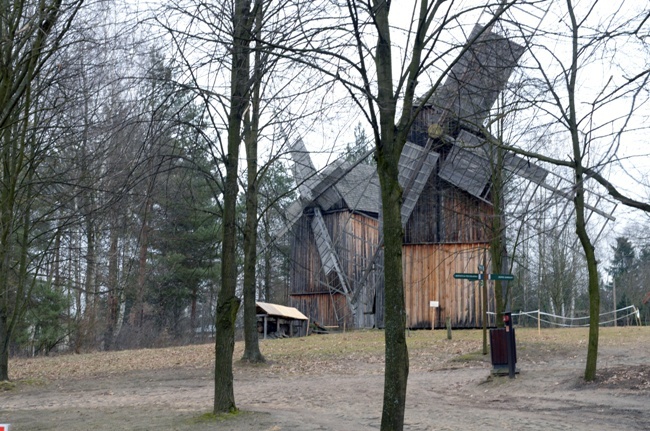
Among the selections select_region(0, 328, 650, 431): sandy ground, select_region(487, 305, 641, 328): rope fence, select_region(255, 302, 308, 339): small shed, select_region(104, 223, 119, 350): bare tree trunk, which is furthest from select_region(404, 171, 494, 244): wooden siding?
select_region(104, 223, 119, 350): bare tree trunk

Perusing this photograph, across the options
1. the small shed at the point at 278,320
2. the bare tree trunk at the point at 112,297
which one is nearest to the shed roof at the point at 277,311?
the small shed at the point at 278,320

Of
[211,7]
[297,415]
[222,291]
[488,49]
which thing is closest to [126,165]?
[222,291]

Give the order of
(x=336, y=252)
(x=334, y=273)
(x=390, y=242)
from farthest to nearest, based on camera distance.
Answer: (x=334, y=273) → (x=336, y=252) → (x=390, y=242)

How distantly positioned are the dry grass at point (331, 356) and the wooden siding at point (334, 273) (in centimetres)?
1128

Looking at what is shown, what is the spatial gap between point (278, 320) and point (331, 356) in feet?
51.6

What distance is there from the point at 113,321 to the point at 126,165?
29.6 m

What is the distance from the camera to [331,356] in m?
23.3

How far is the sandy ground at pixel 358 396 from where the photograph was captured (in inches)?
435

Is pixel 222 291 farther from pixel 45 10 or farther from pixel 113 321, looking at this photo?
pixel 113 321

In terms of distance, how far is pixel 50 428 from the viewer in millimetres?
10742

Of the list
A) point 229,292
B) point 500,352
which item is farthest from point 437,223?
point 229,292

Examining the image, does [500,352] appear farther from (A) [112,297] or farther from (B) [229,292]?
(A) [112,297]

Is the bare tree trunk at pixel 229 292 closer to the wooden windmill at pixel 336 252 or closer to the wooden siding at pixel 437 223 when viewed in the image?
the wooden siding at pixel 437 223

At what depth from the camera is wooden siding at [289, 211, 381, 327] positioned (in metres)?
40.0
